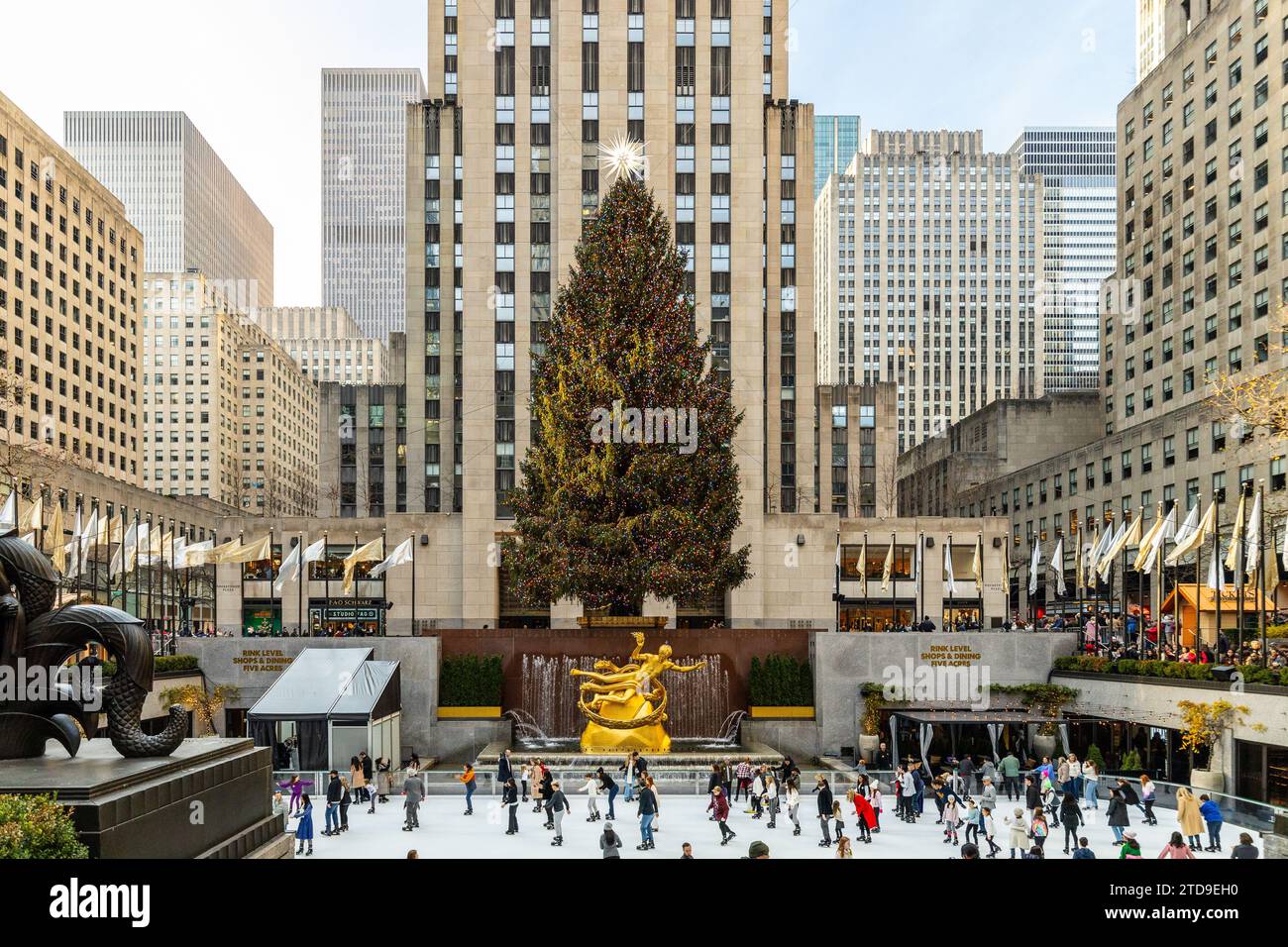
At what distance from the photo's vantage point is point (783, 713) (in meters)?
41.4

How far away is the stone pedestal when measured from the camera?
1523 centimetres

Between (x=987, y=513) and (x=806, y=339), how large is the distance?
30.5 metres

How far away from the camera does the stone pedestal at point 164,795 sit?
599 inches

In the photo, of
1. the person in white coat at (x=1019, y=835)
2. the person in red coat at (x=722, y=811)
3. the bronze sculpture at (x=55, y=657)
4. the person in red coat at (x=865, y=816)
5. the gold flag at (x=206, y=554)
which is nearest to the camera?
the bronze sculpture at (x=55, y=657)

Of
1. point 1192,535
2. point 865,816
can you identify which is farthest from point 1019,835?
point 1192,535

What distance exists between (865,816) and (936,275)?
6167 inches

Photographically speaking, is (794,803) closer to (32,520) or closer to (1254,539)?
(1254,539)

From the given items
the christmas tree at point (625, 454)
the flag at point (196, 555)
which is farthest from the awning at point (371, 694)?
the flag at point (196, 555)

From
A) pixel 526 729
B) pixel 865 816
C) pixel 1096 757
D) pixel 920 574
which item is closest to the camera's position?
pixel 865 816

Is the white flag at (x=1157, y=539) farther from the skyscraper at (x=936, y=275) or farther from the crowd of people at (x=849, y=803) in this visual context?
the skyscraper at (x=936, y=275)

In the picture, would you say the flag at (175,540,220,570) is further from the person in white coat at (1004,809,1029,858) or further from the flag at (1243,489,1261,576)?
the flag at (1243,489,1261,576)

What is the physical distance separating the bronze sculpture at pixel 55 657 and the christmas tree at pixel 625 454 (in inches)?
956

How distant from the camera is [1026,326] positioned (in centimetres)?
17250
